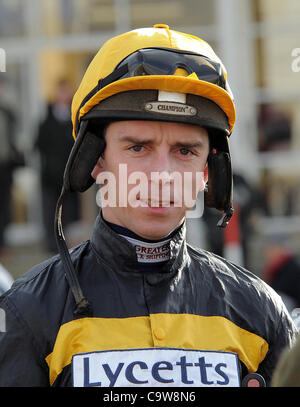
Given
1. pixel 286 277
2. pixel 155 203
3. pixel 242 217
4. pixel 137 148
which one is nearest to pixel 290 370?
pixel 155 203

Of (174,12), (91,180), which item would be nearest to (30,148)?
(174,12)

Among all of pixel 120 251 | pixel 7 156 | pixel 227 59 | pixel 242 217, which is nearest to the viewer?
pixel 120 251

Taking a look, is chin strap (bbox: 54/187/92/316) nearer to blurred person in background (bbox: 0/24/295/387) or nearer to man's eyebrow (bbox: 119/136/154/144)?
blurred person in background (bbox: 0/24/295/387)

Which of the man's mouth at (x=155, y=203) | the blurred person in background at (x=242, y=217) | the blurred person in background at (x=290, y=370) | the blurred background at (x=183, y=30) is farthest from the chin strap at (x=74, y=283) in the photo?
the blurred background at (x=183, y=30)

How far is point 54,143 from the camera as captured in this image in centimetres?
903

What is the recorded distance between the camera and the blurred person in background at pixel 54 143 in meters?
9.02

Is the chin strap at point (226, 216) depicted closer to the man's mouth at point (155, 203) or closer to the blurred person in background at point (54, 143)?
the man's mouth at point (155, 203)

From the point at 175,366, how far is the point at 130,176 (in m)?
0.62

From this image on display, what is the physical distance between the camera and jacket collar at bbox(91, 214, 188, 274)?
8.91 feet

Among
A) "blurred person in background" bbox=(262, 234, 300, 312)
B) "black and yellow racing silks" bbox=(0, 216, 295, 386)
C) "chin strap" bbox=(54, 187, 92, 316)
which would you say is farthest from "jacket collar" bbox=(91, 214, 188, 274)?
"blurred person in background" bbox=(262, 234, 300, 312)

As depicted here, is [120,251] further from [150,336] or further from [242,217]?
[242,217]

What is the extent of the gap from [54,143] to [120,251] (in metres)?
6.43

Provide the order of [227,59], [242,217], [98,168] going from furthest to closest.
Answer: [227,59]
[242,217]
[98,168]

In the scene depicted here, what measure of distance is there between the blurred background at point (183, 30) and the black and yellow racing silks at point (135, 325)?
681 centimetres
